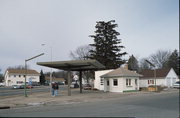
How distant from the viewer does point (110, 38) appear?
58844 mm

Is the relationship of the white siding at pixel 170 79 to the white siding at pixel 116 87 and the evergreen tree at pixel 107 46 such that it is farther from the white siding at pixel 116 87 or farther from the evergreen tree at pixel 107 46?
the white siding at pixel 116 87

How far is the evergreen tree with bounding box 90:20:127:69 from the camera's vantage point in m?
57.1

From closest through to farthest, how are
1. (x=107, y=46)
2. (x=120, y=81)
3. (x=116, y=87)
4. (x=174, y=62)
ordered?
(x=120, y=81) → (x=116, y=87) → (x=107, y=46) → (x=174, y=62)

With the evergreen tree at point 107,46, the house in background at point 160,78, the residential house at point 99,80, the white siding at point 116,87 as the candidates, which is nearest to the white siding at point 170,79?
the house in background at point 160,78

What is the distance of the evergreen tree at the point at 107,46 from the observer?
57.1m

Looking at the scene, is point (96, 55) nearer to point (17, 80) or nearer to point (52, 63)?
point (52, 63)

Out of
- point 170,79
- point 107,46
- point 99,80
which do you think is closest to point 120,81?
point 99,80

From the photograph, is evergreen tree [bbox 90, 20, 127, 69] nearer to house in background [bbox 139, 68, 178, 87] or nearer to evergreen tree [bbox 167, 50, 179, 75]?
house in background [bbox 139, 68, 178, 87]

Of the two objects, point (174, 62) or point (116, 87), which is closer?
point (116, 87)

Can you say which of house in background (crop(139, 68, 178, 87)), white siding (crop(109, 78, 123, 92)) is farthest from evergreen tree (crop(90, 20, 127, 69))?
white siding (crop(109, 78, 123, 92))

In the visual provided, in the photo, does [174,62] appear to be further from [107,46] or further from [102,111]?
[102,111]

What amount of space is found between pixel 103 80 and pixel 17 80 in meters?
73.3

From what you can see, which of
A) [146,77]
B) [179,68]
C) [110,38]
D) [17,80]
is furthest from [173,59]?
[17,80]

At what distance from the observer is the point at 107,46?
57875mm
